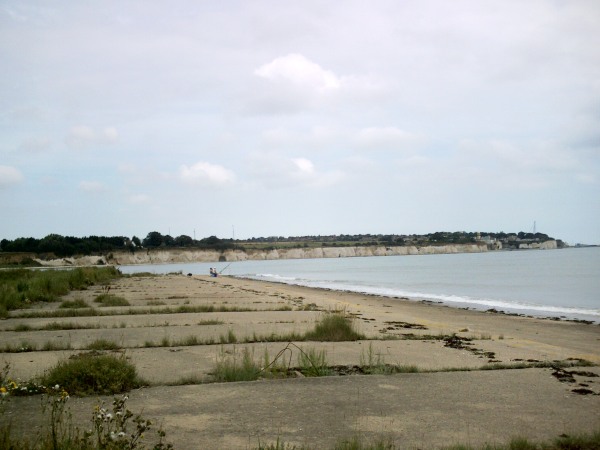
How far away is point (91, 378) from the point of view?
21.4 ft

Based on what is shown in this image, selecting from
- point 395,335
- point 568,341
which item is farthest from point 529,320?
point 395,335

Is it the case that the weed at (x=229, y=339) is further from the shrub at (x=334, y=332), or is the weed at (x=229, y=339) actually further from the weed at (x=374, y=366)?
the weed at (x=374, y=366)

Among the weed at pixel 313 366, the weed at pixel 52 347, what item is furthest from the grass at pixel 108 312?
the weed at pixel 313 366

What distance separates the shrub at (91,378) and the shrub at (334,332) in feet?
18.0

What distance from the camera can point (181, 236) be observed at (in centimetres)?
18612

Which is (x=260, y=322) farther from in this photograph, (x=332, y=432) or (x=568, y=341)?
(x=332, y=432)

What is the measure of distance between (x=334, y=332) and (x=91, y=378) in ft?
20.4

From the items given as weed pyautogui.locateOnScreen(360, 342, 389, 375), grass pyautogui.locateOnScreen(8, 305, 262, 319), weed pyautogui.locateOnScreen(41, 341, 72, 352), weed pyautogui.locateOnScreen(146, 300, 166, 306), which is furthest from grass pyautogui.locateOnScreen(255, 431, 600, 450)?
weed pyautogui.locateOnScreen(146, 300, 166, 306)

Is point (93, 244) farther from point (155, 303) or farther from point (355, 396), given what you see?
point (355, 396)

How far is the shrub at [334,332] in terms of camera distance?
1162cm

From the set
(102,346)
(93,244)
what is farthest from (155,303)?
(93,244)

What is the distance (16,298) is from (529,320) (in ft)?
62.9

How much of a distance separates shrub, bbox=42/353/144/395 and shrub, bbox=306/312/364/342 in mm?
5490

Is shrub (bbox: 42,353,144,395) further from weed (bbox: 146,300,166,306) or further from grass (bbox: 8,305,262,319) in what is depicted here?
weed (bbox: 146,300,166,306)
